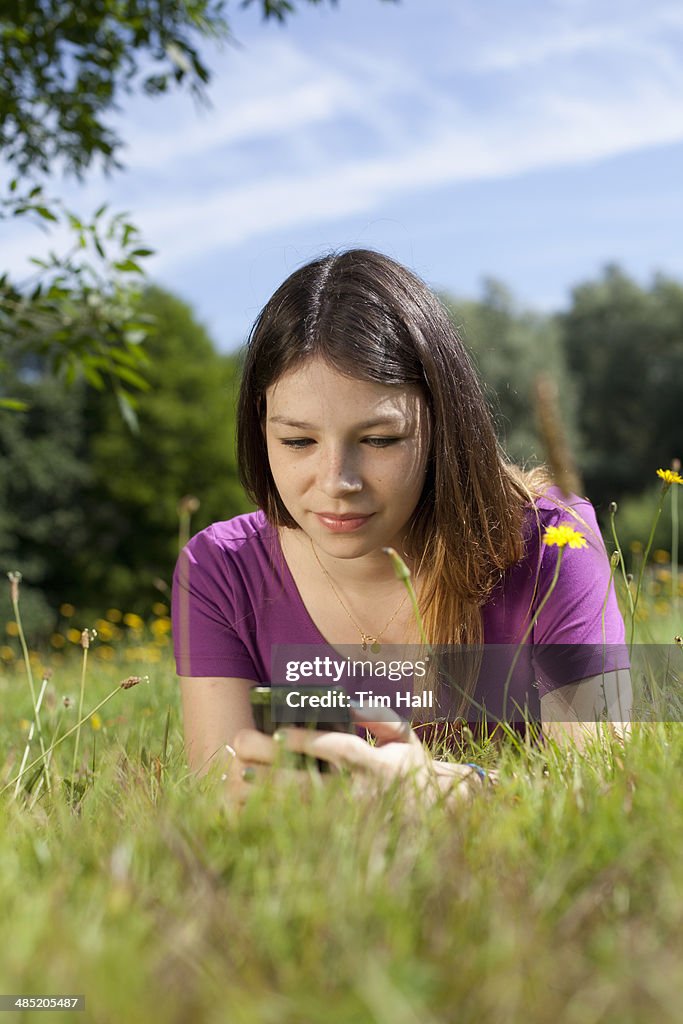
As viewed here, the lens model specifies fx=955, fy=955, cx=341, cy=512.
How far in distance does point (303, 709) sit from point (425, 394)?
3.02ft

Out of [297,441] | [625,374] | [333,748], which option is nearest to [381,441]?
[297,441]

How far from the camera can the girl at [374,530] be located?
2027mm

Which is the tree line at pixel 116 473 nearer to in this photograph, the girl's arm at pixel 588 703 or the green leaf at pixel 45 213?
the green leaf at pixel 45 213

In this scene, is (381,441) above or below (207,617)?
above

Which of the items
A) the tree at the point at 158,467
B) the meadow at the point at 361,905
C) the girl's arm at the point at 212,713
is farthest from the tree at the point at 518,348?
the meadow at the point at 361,905

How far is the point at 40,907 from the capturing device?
98 cm

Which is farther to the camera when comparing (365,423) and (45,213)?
(45,213)

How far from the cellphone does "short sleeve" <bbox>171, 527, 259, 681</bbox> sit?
2.91 feet

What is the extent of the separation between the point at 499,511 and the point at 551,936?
1430 mm

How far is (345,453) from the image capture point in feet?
6.48

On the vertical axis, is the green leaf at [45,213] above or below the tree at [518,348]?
below

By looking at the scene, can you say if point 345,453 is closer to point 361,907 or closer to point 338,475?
point 338,475

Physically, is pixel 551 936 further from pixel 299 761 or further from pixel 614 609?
pixel 614 609

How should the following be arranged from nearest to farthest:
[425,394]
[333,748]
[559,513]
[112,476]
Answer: [333,748] < [425,394] < [559,513] < [112,476]
